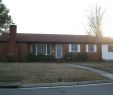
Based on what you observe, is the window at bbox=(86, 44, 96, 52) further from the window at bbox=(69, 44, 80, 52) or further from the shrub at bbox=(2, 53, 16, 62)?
the shrub at bbox=(2, 53, 16, 62)

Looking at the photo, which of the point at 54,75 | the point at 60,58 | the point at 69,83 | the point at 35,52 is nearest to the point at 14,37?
the point at 35,52

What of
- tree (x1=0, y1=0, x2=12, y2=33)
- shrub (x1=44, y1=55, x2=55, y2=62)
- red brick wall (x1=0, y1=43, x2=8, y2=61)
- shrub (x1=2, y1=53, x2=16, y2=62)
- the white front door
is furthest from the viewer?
the white front door

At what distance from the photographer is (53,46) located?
4528cm

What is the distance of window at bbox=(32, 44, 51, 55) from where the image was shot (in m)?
44.5

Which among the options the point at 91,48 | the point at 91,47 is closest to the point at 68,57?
the point at 91,48

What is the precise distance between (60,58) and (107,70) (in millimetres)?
16174

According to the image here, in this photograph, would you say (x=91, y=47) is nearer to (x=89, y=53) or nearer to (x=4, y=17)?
(x=89, y=53)

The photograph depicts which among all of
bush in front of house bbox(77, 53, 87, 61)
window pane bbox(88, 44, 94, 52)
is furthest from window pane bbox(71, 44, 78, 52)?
window pane bbox(88, 44, 94, 52)

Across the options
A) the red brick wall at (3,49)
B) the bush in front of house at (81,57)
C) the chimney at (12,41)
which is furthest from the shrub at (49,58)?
the red brick wall at (3,49)

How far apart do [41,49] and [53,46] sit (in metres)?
1.79

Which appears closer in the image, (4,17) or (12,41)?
(4,17)

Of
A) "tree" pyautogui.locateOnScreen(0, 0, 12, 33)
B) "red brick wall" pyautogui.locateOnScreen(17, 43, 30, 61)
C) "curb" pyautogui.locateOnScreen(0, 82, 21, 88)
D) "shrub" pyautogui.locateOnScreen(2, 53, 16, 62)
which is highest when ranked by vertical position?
"tree" pyautogui.locateOnScreen(0, 0, 12, 33)

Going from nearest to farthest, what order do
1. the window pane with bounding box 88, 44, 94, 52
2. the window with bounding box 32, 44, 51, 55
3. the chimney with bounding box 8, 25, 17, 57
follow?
the chimney with bounding box 8, 25, 17, 57, the window with bounding box 32, 44, 51, 55, the window pane with bounding box 88, 44, 94, 52

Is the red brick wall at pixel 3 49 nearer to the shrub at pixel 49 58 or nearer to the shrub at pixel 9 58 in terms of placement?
the shrub at pixel 9 58
